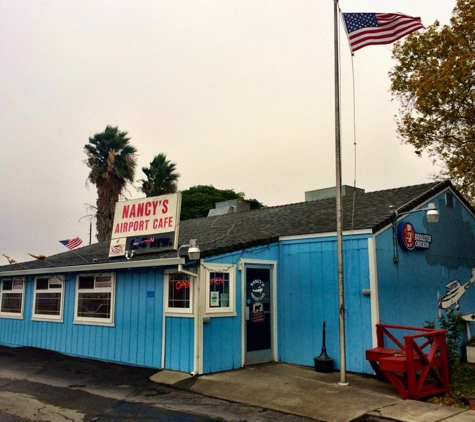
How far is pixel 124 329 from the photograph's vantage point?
10.5 metres

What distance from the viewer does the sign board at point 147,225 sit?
34.0 ft

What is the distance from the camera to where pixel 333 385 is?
8016 mm

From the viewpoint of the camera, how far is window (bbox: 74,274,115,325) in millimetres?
10977

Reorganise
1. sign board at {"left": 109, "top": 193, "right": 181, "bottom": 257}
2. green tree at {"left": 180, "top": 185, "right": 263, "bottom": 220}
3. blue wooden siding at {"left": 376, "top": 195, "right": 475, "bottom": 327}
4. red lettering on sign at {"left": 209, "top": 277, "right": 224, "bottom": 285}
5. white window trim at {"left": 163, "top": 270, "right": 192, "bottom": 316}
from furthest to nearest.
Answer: green tree at {"left": 180, "top": 185, "right": 263, "bottom": 220} → sign board at {"left": 109, "top": 193, "right": 181, "bottom": 257} → blue wooden siding at {"left": 376, "top": 195, "right": 475, "bottom": 327} → red lettering on sign at {"left": 209, "top": 277, "right": 224, "bottom": 285} → white window trim at {"left": 163, "top": 270, "right": 192, "bottom": 316}

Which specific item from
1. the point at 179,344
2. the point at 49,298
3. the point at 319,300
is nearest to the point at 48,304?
the point at 49,298

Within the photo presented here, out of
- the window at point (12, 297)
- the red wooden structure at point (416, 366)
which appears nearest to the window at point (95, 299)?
the window at point (12, 297)

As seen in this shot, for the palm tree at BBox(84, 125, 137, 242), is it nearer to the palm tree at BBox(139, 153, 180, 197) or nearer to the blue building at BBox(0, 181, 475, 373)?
the palm tree at BBox(139, 153, 180, 197)

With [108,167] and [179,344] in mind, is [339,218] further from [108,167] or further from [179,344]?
[108,167]

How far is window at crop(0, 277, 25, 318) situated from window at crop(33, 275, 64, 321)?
93cm

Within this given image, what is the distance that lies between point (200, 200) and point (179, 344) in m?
28.9

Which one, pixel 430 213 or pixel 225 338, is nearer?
pixel 430 213

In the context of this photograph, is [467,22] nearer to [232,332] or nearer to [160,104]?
[160,104]

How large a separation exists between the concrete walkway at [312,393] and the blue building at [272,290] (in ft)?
1.60

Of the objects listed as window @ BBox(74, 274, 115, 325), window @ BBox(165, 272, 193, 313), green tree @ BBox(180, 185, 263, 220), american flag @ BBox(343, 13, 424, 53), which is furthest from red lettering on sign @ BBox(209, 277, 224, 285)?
green tree @ BBox(180, 185, 263, 220)
